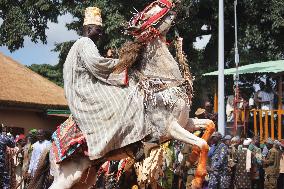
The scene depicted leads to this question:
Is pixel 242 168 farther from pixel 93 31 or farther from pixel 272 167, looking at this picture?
pixel 93 31

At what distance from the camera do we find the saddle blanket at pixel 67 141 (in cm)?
774

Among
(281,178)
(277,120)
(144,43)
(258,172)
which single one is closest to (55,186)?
(144,43)

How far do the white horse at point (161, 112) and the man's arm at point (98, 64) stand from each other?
25cm

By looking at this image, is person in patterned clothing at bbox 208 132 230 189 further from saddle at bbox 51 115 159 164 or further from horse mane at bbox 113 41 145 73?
horse mane at bbox 113 41 145 73

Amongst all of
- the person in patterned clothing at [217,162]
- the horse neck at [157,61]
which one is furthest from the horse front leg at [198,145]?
the person in patterned clothing at [217,162]

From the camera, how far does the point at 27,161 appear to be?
1493 centimetres

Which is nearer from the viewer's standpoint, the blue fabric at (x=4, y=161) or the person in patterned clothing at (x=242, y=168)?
the blue fabric at (x=4, y=161)

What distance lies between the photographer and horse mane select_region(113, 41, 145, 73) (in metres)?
7.61

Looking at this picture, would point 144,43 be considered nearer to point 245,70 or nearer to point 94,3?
point 245,70

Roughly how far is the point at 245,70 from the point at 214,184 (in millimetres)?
6942

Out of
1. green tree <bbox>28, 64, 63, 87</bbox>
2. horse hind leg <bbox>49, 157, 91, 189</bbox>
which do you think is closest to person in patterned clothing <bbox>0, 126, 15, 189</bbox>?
horse hind leg <bbox>49, 157, 91, 189</bbox>

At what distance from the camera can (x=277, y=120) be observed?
61.5 ft

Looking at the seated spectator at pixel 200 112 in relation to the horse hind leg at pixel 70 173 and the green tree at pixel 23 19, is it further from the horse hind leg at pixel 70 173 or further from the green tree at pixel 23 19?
the green tree at pixel 23 19

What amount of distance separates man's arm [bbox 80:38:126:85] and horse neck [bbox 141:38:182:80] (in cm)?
32
